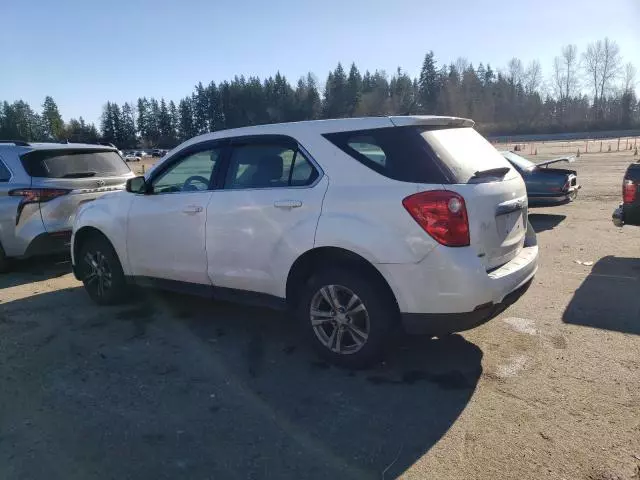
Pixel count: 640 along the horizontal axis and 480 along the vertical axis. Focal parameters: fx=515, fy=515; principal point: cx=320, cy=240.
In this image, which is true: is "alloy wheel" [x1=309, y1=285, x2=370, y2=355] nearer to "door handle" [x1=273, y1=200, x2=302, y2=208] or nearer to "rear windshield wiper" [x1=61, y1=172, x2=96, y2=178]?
"door handle" [x1=273, y1=200, x2=302, y2=208]

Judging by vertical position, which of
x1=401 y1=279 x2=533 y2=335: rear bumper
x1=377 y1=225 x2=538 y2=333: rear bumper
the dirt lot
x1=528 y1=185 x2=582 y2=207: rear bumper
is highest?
x1=377 y1=225 x2=538 y2=333: rear bumper

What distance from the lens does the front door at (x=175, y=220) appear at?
4.62 meters

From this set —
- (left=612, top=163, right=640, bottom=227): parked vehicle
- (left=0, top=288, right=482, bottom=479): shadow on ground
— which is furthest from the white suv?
(left=612, top=163, right=640, bottom=227): parked vehicle

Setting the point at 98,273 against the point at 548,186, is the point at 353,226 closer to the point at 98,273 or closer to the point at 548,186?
the point at 98,273

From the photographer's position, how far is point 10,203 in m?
6.82

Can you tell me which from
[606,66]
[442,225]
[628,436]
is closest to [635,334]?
[628,436]

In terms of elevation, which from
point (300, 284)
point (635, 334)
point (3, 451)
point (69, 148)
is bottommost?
point (635, 334)

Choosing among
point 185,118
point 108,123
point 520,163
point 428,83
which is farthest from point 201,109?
point 520,163

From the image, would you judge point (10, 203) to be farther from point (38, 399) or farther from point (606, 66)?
point (606, 66)

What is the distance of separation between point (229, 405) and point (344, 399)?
2.53 ft

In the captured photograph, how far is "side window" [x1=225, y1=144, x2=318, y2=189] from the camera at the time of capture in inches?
159

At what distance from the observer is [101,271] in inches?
221

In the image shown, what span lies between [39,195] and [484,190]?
5.88 meters

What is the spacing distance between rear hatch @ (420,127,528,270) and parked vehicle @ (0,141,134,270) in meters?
5.30
